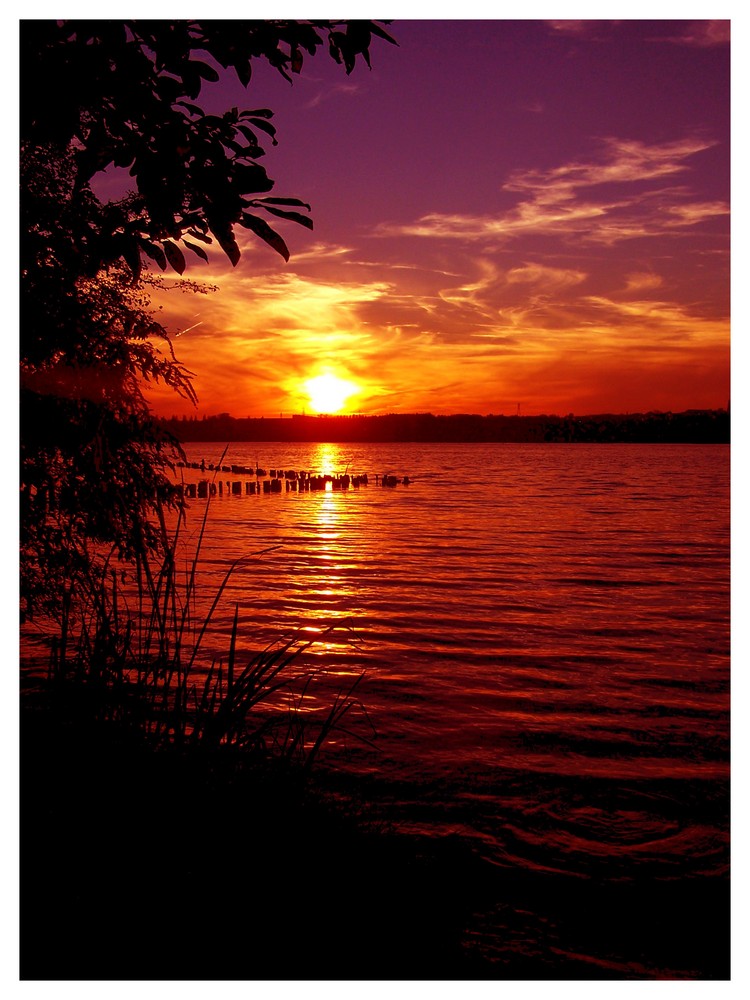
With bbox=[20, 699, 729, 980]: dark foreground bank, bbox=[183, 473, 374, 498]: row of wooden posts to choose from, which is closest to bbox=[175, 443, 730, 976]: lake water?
bbox=[20, 699, 729, 980]: dark foreground bank

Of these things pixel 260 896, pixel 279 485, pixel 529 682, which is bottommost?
pixel 529 682

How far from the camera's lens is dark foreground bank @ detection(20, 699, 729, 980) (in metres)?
3.33

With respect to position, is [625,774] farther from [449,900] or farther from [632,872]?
[449,900]

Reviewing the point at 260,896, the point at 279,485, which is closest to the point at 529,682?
the point at 260,896

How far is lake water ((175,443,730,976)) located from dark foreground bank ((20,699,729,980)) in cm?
13

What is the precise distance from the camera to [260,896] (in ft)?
12.1

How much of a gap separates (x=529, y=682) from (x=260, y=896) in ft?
20.9

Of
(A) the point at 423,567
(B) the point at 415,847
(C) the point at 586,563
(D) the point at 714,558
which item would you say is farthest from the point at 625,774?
(D) the point at 714,558

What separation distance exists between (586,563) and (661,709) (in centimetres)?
1096

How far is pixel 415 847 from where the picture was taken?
5.04 meters

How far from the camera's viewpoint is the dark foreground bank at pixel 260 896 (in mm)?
3328

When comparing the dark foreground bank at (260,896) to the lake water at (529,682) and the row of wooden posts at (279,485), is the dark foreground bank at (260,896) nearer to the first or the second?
the lake water at (529,682)

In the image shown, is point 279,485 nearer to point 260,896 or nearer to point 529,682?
point 529,682
